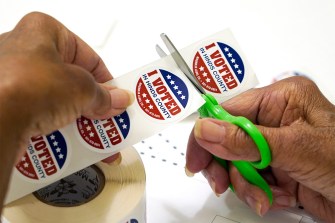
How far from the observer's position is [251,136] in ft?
1.95

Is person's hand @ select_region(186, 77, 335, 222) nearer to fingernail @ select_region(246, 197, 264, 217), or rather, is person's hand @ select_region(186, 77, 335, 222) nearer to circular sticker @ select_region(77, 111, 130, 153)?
fingernail @ select_region(246, 197, 264, 217)

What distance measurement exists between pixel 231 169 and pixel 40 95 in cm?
40

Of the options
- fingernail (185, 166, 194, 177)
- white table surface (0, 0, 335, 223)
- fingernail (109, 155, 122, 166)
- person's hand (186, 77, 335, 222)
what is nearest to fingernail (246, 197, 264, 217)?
person's hand (186, 77, 335, 222)

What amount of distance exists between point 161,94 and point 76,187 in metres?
0.20

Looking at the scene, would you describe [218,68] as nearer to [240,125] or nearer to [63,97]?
[240,125]

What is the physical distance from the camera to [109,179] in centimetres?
65

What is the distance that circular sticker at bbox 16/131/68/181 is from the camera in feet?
2.02

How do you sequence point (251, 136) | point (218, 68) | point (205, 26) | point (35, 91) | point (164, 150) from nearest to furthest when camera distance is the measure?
point (35, 91)
point (251, 136)
point (218, 68)
point (164, 150)
point (205, 26)

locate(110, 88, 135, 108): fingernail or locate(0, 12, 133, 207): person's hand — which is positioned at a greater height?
locate(0, 12, 133, 207): person's hand

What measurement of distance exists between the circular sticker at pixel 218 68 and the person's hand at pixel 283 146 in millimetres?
64

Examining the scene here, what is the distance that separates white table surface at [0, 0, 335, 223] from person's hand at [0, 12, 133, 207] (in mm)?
450

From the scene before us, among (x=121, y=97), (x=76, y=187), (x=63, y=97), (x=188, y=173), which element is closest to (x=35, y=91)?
(x=63, y=97)

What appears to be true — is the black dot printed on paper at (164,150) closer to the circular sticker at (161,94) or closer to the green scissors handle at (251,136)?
the green scissors handle at (251,136)

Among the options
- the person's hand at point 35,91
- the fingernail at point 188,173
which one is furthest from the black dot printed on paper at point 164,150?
the person's hand at point 35,91
